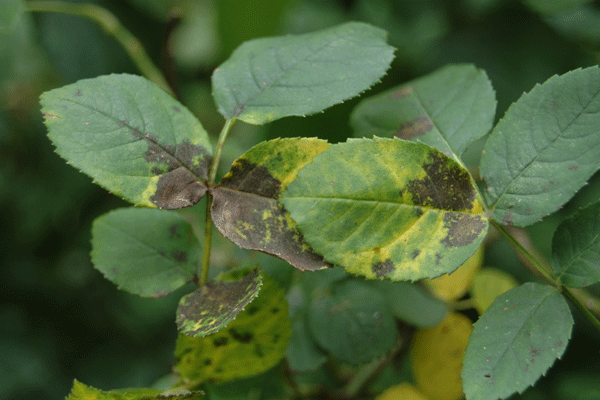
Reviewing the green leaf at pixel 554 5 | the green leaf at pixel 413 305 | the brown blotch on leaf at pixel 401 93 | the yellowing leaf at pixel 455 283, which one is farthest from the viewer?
the green leaf at pixel 554 5

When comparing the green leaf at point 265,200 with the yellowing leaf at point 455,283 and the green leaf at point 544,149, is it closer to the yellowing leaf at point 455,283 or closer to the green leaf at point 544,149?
the green leaf at point 544,149

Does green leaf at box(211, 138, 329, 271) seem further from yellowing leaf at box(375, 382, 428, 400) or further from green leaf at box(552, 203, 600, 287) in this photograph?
yellowing leaf at box(375, 382, 428, 400)

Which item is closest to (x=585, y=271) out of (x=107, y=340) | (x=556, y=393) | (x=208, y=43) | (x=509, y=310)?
(x=509, y=310)

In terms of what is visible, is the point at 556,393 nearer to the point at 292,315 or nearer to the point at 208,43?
the point at 292,315

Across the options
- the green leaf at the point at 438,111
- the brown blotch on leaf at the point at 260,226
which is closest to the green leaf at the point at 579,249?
the green leaf at the point at 438,111

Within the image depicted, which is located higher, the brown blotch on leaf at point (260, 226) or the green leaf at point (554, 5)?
the green leaf at point (554, 5)

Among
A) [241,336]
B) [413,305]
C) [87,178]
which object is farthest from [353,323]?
[87,178]
